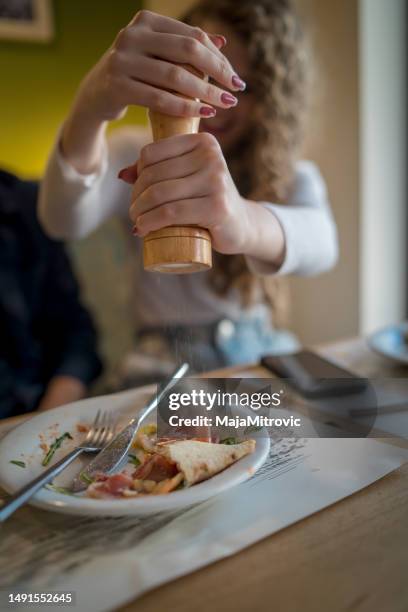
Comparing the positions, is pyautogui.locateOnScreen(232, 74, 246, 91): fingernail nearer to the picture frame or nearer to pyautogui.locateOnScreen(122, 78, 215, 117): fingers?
pyautogui.locateOnScreen(122, 78, 215, 117): fingers

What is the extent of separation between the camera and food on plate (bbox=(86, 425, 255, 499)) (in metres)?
0.31

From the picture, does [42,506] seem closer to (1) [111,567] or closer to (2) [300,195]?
(1) [111,567]

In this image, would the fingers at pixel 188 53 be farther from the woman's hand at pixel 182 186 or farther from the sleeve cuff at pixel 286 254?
the sleeve cuff at pixel 286 254

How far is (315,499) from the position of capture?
320 mm

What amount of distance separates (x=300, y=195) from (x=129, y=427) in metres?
0.63

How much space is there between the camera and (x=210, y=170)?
39cm

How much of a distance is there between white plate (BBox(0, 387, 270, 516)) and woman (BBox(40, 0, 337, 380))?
0.53ft

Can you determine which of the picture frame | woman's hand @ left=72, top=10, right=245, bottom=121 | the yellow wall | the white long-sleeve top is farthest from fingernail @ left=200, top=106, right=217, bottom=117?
the picture frame

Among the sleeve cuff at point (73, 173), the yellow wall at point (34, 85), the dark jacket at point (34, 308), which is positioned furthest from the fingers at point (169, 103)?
the yellow wall at point (34, 85)

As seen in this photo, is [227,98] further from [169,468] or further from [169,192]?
[169,468]

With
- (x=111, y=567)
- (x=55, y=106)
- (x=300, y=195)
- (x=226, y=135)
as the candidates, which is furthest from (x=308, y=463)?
(x=55, y=106)

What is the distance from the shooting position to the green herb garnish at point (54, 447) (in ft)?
1.16

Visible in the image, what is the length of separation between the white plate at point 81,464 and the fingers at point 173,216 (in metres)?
0.16

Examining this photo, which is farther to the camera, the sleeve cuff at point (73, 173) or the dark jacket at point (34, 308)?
the dark jacket at point (34, 308)
